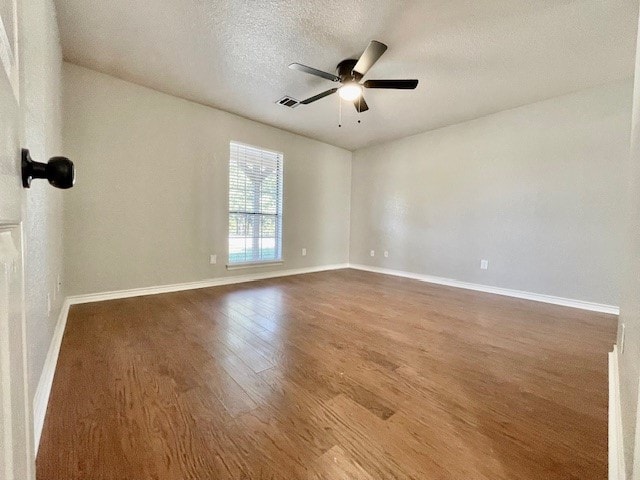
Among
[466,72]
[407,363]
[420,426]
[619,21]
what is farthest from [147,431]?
[619,21]

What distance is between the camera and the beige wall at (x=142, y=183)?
2.72 meters

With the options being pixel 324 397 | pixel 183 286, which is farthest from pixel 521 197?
pixel 183 286

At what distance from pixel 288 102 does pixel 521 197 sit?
3.37 meters

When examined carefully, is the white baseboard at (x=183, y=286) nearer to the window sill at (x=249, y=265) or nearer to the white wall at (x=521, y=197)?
the window sill at (x=249, y=265)

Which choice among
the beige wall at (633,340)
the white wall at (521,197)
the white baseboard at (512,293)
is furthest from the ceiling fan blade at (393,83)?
the white baseboard at (512,293)

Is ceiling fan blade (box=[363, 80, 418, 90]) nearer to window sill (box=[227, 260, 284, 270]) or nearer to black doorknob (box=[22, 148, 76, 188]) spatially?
black doorknob (box=[22, 148, 76, 188])

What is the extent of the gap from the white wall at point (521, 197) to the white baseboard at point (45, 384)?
14.7 ft

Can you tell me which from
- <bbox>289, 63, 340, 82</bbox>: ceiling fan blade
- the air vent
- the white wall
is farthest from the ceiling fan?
the white wall

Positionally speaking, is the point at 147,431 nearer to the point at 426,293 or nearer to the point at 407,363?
the point at 407,363

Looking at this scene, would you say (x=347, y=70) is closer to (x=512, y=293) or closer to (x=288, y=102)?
(x=288, y=102)

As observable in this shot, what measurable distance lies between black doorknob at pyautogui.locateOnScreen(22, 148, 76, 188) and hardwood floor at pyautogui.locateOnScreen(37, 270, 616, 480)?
1.04 m

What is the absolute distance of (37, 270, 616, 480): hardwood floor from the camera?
3.20 feet

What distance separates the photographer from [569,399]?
138 cm

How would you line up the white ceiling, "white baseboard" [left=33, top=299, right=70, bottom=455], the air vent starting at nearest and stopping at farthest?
"white baseboard" [left=33, top=299, right=70, bottom=455] < the white ceiling < the air vent
